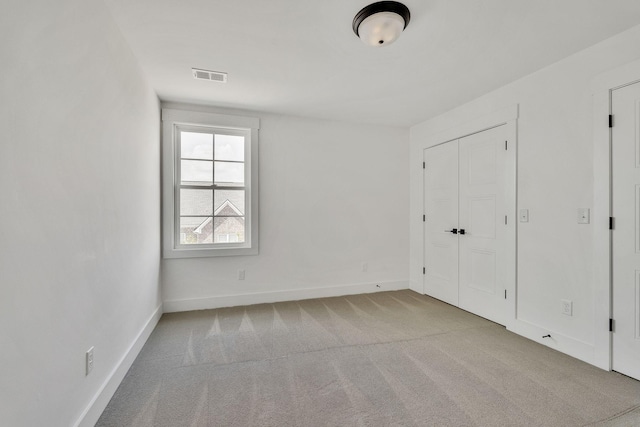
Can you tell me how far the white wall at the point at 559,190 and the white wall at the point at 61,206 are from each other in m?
3.49

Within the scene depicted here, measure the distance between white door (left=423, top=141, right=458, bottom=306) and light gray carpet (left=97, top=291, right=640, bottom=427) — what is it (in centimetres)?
75

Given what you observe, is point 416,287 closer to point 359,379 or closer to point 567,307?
point 567,307

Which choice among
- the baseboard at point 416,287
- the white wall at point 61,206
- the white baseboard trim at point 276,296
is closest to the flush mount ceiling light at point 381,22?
the white wall at point 61,206

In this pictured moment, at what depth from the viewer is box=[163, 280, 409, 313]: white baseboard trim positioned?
353 cm

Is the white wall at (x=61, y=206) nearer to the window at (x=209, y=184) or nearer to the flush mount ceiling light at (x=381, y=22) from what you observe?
the window at (x=209, y=184)

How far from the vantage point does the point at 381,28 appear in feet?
6.20

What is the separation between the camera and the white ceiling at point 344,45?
1.87 m

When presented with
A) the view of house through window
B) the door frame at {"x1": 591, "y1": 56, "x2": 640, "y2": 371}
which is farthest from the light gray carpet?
the view of house through window

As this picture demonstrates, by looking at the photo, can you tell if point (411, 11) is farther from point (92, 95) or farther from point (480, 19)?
point (92, 95)

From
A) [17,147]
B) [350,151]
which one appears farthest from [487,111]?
[17,147]

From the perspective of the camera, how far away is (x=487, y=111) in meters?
3.20

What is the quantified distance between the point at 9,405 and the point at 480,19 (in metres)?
3.11

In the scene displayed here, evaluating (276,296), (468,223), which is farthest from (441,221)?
(276,296)

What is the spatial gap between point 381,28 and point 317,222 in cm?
259
